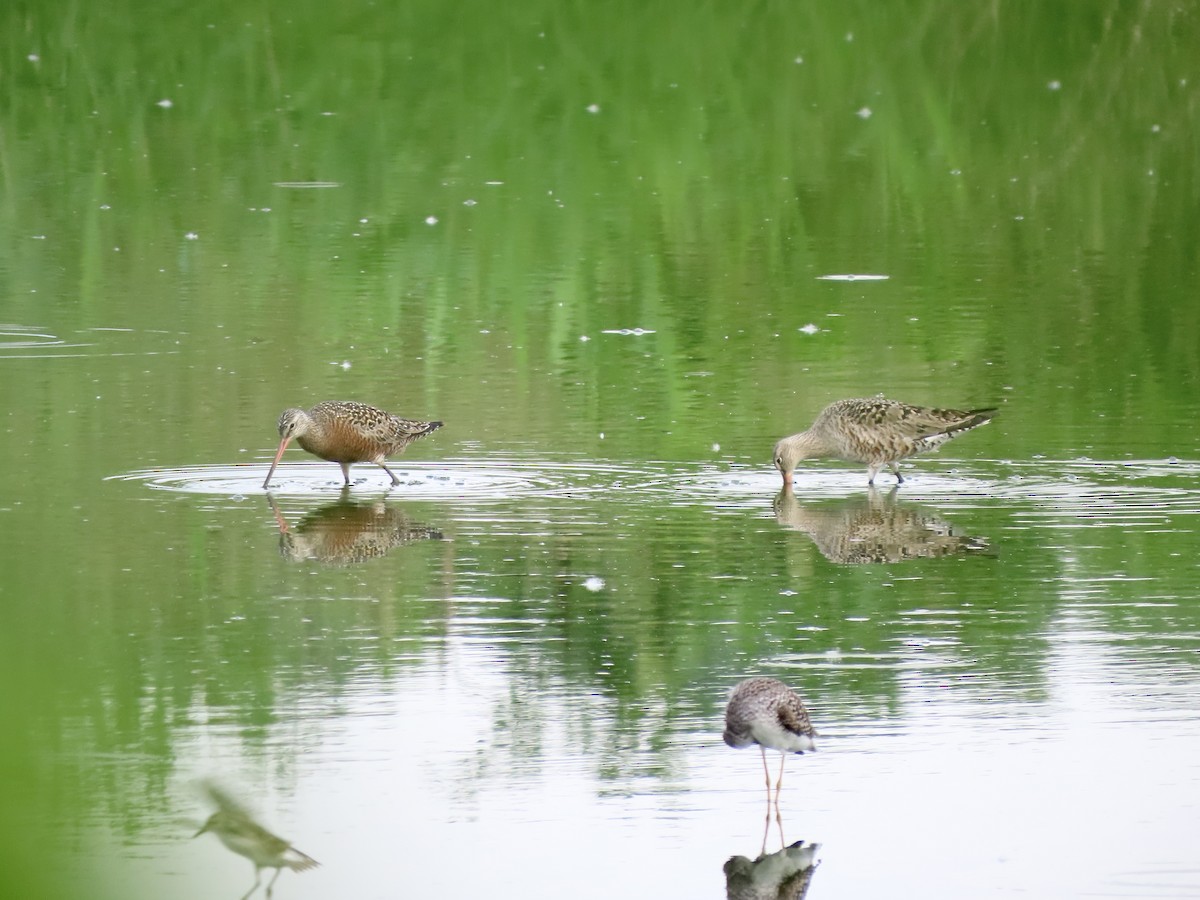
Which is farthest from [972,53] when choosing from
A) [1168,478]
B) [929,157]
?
[1168,478]

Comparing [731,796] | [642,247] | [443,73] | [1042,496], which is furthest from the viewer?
[443,73]

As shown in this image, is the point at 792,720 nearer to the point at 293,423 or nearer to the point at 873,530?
the point at 873,530

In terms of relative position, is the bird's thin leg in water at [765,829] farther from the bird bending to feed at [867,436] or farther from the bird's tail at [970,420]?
the bird's tail at [970,420]

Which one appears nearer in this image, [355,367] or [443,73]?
[355,367]

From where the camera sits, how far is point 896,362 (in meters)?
13.6

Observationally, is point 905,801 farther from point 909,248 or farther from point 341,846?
point 909,248

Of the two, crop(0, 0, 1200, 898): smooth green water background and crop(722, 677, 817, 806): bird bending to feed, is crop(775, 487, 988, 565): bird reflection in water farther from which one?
crop(722, 677, 817, 806): bird bending to feed

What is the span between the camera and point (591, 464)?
35.4 feet

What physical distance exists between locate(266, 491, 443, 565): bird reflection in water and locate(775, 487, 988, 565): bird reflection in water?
164 cm

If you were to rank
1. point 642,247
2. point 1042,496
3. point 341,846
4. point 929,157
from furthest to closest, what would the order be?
point 929,157 < point 642,247 < point 1042,496 < point 341,846

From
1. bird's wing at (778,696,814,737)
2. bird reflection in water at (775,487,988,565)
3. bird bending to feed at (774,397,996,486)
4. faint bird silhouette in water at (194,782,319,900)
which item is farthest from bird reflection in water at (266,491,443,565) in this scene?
faint bird silhouette in water at (194,782,319,900)

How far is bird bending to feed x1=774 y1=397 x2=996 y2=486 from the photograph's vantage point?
1062 cm

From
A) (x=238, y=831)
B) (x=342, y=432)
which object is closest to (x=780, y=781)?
(x=238, y=831)

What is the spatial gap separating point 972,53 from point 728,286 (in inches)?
442
